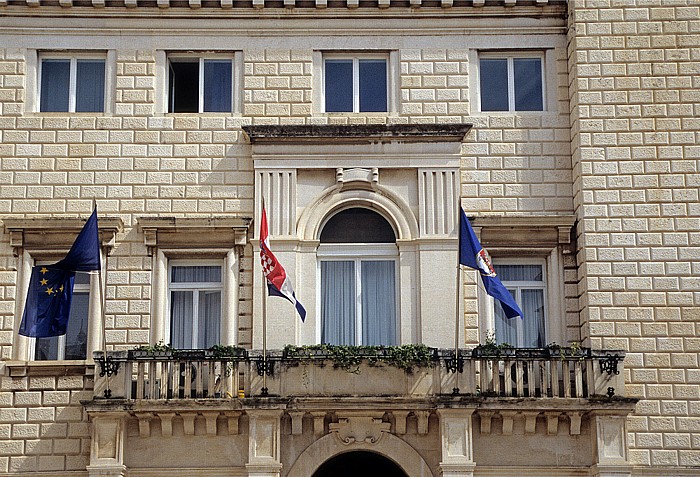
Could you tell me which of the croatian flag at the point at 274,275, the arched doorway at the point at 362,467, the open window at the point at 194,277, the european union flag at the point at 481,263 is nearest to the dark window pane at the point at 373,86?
the open window at the point at 194,277

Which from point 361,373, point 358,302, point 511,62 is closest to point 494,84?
point 511,62

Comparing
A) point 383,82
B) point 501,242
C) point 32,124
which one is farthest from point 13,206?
point 501,242

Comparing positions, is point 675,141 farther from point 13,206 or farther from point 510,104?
point 13,206

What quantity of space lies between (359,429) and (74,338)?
22.6ft

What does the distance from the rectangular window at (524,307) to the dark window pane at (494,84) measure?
3870mm

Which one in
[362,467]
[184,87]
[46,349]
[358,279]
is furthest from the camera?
[184,87]

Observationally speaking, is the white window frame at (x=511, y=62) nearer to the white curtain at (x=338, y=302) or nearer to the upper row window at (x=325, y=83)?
the upper row window at (x=325, y=83)

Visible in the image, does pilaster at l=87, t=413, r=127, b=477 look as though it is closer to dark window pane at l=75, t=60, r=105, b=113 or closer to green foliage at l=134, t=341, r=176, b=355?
green foliage at l=134, t=341, r=176, b=355

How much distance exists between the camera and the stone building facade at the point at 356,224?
1081 inches

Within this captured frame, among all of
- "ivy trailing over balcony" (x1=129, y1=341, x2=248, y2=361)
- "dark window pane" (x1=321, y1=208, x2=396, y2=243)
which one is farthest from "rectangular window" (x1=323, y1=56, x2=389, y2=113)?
"ivy trailing over balcony" (x1=129, y1=341, x2=248, y2=361)

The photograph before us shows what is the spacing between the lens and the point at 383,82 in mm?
30641

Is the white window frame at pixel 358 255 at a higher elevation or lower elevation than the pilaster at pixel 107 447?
higher

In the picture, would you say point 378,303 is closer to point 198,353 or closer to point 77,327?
point 198,353

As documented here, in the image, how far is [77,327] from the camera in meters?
29.3
